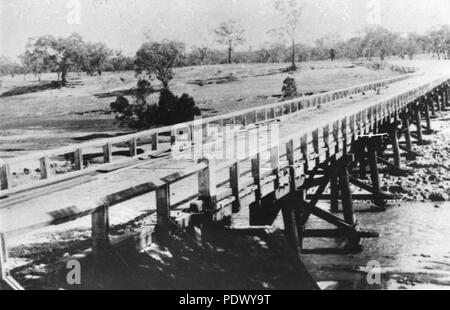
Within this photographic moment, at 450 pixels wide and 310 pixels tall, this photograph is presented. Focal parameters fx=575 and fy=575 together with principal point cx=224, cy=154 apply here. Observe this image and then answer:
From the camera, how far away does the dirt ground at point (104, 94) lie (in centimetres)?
3759

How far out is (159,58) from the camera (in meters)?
47.2

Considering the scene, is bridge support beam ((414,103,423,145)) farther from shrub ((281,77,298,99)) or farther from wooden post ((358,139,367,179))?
shrub ((281,77,298,99))

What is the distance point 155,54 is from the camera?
4628cm

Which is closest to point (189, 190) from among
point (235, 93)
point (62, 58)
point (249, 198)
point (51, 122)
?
point (249, 198)

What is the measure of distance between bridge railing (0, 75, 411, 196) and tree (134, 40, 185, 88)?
14191 mm

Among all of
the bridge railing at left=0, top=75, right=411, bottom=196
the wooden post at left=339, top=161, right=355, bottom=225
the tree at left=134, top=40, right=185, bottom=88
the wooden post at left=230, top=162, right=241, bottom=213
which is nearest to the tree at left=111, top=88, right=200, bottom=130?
the bridge railing at left=0, top=75, right=411, bottom=196

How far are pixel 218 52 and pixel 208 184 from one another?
127 meters

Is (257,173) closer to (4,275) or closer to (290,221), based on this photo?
(290,221)

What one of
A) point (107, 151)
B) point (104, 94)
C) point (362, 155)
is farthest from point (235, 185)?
point (104, 94)

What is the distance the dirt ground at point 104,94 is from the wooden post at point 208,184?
24.6m

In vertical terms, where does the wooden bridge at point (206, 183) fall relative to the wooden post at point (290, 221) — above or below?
above

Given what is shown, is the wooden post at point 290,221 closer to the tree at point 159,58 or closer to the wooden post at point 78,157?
the wooden post at point 78,157

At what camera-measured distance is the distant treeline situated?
61.9 m

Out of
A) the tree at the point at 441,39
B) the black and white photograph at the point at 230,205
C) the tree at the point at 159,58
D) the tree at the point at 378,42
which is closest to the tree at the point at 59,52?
the tree at the point at 159,58
